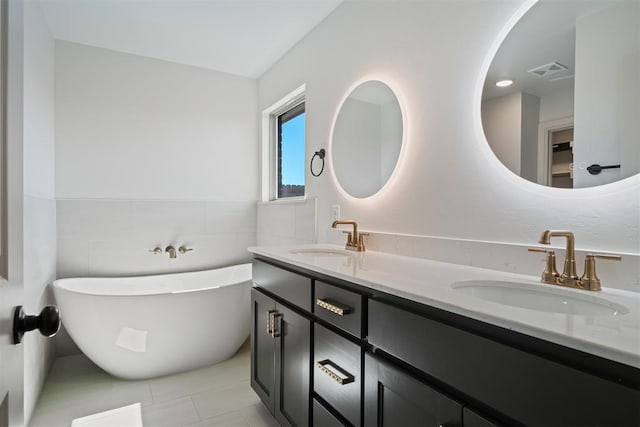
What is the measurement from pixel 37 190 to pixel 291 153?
1790mm

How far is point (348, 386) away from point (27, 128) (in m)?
2.15

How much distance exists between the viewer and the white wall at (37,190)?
6.08 ft

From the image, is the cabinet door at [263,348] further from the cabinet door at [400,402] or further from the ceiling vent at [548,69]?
the ceiling vent at [548,69]

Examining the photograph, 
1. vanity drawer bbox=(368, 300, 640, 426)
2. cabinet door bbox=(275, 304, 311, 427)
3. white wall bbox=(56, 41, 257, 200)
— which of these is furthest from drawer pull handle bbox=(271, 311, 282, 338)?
white wall bbox=(56, 41, 257, 200)

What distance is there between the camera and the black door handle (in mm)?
607

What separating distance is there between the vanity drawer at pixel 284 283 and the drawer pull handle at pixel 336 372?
208mm

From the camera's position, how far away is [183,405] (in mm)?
1964

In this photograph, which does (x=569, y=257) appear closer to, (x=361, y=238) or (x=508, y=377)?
(x=508, y=377)

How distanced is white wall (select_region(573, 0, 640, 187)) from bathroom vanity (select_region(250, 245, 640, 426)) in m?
0.38

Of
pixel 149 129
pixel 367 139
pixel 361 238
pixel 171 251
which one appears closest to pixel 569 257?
pixel 361 238

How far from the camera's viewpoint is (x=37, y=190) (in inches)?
82.2

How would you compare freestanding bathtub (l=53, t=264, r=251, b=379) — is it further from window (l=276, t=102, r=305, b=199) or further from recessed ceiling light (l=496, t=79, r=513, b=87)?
recessed ceiling light (l=496, t=79, r=513, b=87)

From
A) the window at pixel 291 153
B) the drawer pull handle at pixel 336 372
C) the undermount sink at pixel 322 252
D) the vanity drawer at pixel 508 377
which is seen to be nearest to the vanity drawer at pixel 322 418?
the drawer pull handle at pixel 336 372

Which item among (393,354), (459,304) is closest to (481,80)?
(459,304)
